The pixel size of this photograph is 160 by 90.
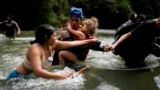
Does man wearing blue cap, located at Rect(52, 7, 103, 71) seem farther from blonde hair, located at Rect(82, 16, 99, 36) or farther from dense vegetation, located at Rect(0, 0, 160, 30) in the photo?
dense vegetation, located at Rect(0, 0, 160, 30)

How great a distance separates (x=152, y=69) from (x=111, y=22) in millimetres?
50082

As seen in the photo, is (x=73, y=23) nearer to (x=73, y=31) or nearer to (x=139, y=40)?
(x=73, y=31)

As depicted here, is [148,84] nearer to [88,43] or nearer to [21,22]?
[88,43]

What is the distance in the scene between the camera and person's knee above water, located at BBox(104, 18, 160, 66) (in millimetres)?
7770

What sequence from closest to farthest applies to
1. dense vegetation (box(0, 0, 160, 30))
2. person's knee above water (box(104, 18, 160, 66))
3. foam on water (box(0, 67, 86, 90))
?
1. foam on water (box(0, 67, 86, 90))
2. person's knee above water (box(104, 18, 160, 66))
3. dense vegetation (box(0, 0, 160, 30))

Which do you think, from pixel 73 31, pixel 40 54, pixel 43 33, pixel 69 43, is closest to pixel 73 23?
pixel 73 31

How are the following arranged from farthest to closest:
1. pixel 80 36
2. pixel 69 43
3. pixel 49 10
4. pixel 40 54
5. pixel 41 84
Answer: pixel 49 10, pixel 80 36, pixel 69 43, pixel 41 84, pixel 40 54

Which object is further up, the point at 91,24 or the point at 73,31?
the point at 91,24

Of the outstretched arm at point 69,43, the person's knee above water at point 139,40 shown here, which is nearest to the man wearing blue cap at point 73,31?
the outstretched arm at point 69,43

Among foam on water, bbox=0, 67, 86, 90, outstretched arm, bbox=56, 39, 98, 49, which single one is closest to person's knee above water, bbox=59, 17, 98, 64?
outstretched arm, bbox=56, 39, 98, 49

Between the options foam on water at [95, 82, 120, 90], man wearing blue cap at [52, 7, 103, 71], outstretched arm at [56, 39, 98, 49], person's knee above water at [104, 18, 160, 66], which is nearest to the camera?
outstretched arm at [56, 39, 98, 49]

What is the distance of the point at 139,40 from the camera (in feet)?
26.8

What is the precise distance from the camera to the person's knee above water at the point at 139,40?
7.77m

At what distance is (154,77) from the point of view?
7797 millimetres
